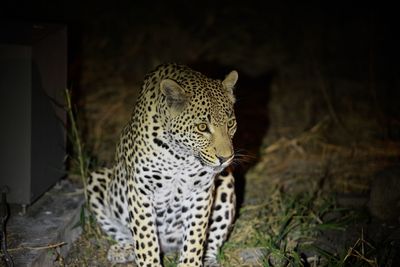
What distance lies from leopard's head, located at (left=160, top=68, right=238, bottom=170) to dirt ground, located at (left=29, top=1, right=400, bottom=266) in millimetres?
871

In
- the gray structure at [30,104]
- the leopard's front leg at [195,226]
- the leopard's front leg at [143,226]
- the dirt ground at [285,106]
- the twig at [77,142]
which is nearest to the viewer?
the leopard's front leg at [143,226]

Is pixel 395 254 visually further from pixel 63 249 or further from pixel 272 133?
pixel 272 133

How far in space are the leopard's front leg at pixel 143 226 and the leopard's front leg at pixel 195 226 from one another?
0.26 meters

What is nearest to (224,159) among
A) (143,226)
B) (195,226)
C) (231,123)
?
(231,123)

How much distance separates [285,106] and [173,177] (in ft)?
18.0

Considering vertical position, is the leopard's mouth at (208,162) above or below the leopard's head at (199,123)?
below

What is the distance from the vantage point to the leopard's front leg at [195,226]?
6.55 m

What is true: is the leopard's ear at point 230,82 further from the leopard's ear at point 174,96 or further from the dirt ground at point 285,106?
the dirt ground at point 285,106

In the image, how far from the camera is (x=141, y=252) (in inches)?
258

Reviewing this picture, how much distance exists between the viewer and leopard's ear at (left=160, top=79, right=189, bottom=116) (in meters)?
5.86

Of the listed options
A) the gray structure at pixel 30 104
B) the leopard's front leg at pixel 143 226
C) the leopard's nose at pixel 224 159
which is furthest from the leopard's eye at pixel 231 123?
the gray structure at pixel 30 104

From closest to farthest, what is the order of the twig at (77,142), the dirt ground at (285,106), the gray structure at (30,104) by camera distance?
1. the gray structure at (30,104)
2. the twig at (77,142)
3. the dirt ground at (285,106)

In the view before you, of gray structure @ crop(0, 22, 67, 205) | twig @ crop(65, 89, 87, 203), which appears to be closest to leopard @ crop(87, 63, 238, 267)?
twig @ crop(65, 89, 87, 203)

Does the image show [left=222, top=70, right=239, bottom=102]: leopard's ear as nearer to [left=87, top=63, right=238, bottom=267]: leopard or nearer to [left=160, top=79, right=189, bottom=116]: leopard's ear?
[left=87, top=63, right=238, bottom=267]: leopard
